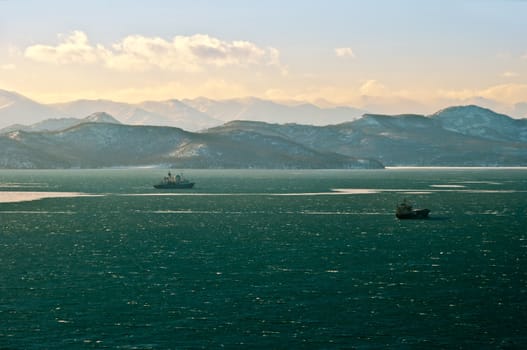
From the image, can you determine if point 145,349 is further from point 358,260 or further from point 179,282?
point 358,260

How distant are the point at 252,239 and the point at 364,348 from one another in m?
70.0

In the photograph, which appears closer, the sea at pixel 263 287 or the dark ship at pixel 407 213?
the sea at pixel 263 287

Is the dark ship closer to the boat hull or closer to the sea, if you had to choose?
the boat hull

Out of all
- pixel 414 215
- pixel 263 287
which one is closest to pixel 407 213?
pixel 414 215

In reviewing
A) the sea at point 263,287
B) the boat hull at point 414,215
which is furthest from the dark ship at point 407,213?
the sea at point 263,287

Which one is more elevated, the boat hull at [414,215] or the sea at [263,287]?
the boat hull at [414,215]

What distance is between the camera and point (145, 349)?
2327 inches

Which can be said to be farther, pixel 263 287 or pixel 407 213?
pixel 407 213

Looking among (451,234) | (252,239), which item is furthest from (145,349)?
(451,234)

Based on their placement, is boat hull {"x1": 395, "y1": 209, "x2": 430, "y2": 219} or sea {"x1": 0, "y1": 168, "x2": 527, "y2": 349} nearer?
sea {"x1": 0, "y1": 168, "x2": 527, "y2": 349}

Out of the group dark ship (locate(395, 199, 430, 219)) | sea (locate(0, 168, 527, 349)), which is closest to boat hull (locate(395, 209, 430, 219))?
dark ship (locate(395, 199, 430, 219))

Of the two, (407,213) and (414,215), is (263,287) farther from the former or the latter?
(414,215)

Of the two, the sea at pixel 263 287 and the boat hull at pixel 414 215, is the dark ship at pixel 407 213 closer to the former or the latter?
the boat hull at pixel 414 215

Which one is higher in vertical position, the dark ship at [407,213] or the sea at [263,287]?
the dark ship at [407,213]
